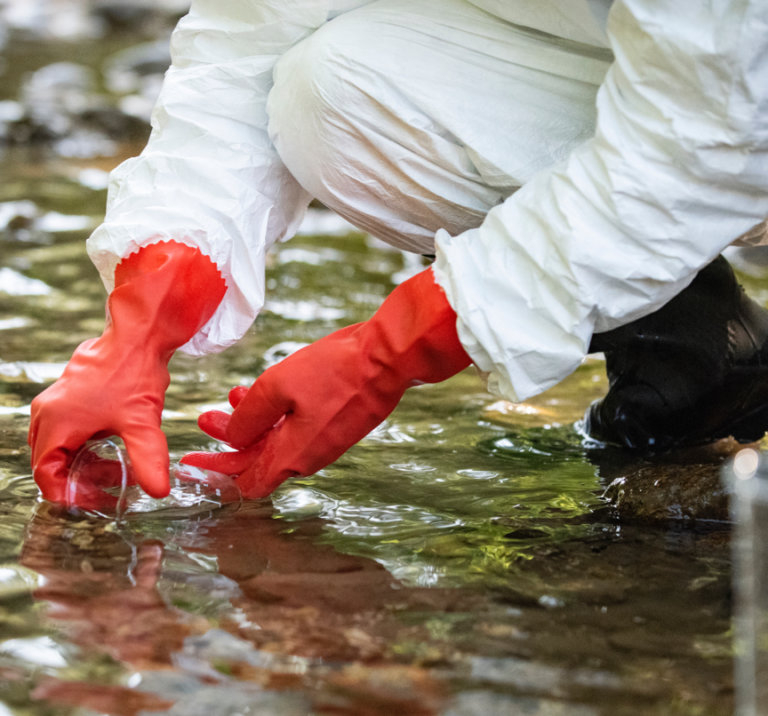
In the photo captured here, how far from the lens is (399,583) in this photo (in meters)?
1.36

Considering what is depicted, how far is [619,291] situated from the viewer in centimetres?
140

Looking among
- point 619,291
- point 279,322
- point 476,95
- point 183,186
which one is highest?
point 476,95

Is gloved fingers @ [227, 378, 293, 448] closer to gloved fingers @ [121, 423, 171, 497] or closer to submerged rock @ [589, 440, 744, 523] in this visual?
gloved fingers @ [121, 423, 171, 497]

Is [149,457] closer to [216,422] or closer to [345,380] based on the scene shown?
[216,422]

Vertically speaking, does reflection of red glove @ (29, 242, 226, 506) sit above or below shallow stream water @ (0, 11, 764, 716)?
above

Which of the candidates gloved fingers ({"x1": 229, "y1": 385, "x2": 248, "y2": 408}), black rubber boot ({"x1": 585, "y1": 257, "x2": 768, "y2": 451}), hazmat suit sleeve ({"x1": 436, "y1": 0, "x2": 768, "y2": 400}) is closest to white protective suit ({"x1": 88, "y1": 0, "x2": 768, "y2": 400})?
hazmat suit sleeve ({"x1": 436, "y1": 0, "x2": 768, "y2": 400})

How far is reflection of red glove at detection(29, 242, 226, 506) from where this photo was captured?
1528 mm

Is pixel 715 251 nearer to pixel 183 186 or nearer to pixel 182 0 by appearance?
pixel 183 186

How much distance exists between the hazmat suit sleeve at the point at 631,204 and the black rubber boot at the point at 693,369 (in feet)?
1.26

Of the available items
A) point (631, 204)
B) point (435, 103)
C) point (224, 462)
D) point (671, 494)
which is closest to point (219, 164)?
point (435, 103)

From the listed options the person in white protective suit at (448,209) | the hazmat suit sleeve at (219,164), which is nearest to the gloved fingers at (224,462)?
the person in white protective suit at (448,209)

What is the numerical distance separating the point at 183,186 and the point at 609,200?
2.26 ft

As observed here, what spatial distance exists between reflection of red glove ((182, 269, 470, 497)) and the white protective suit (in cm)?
6

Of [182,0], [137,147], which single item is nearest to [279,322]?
[137,147]
